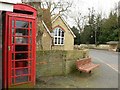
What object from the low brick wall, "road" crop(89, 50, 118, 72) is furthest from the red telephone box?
"road" crop(89, 50, 118, 72)

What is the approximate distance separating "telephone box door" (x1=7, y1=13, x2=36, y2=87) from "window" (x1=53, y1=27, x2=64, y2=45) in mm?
24860

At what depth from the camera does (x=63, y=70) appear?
11219mm

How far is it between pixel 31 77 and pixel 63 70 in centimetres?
326

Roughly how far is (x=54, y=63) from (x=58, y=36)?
2271cm

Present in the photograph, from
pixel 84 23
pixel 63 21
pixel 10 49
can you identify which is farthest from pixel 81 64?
pixel 84 23

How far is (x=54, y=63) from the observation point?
35.5 feet

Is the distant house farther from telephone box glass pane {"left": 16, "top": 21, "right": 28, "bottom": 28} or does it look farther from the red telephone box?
telephone box glass pane {"left": 16, "top": 21, "right": 28, "bottom": 28}

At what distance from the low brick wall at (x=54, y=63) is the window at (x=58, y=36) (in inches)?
829

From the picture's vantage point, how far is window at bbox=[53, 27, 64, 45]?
33.1m

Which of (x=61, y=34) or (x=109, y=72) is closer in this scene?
(x=109, y=72)

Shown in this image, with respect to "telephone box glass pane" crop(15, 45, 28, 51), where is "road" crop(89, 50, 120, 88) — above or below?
below

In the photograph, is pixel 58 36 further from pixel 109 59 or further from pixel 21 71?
pixel 21 71

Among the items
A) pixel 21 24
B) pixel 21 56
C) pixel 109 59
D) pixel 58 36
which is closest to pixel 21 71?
pixel 21 56

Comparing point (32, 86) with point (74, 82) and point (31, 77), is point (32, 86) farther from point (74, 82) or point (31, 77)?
point (74, 82)
